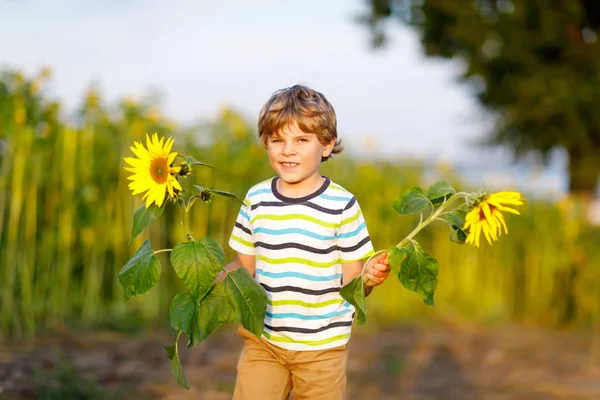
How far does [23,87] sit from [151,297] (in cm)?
150

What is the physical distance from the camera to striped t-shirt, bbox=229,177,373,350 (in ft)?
6.34

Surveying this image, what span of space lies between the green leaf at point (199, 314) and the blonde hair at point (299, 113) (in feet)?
1.42

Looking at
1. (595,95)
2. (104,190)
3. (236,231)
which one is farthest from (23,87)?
(595,95)

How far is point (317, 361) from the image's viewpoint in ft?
6.47

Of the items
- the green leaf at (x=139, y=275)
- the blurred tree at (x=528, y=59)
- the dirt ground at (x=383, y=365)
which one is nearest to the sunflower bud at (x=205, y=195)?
the green leaf at (x=139, y=275)

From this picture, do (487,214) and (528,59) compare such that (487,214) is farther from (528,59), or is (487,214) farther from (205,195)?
(528,59)

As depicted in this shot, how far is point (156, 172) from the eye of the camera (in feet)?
5.92

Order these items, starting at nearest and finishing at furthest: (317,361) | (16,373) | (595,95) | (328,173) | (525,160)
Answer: (317,361)
(16,373)
(328,173)
(595,95)
(525,160)

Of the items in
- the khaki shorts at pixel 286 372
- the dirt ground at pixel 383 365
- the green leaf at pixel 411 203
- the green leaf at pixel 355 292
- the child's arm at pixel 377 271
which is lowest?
the dirt ground at pixel 383 365

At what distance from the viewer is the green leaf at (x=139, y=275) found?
1.78 metres

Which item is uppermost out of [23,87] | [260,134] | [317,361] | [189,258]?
[23,87]

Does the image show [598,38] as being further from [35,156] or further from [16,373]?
[16,373]

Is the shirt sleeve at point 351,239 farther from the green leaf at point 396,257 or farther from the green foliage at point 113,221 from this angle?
the green foliage at point 113,221

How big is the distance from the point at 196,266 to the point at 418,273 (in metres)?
0.50
